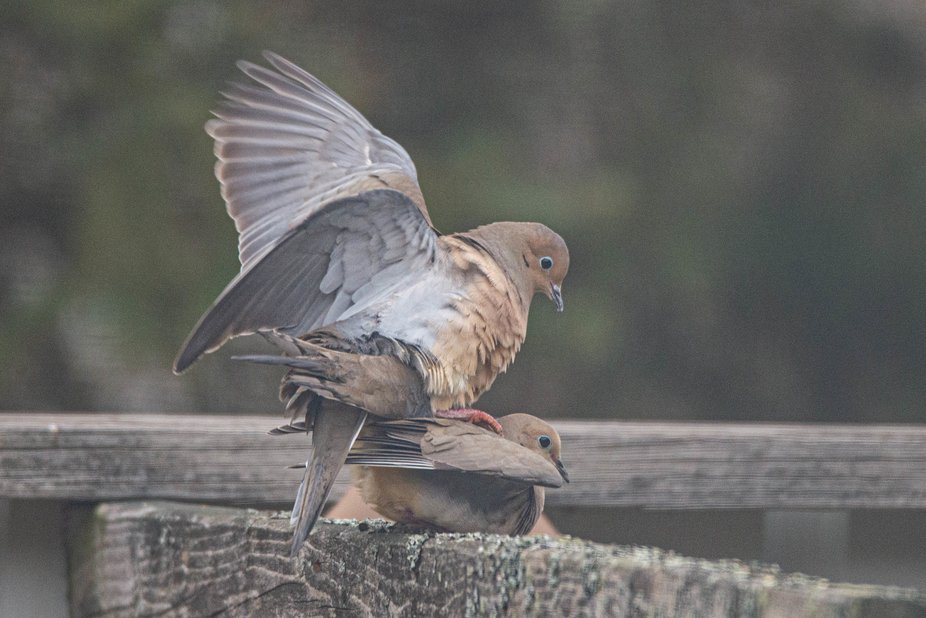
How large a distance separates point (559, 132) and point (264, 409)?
2.22 meters

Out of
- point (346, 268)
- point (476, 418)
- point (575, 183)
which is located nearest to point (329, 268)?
point (346, 268)

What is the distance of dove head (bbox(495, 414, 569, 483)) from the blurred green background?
330 cm

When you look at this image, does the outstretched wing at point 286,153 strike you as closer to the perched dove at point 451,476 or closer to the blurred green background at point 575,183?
the perched dove at point 451,476

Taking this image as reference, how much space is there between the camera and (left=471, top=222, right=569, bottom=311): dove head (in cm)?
191

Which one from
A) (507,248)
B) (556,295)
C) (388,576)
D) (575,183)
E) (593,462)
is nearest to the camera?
(388,576)

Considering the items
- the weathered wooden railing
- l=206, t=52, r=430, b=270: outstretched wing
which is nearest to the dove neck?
l=206, t=52, r=430, b=270: outstretched wing

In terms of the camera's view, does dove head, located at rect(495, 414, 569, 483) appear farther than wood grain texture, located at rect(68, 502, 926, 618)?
Yes

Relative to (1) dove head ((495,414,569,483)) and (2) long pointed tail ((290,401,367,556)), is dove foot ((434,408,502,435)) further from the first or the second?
(2) long pointed tail ((290,401,367,556))

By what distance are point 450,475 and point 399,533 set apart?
9 centimetres

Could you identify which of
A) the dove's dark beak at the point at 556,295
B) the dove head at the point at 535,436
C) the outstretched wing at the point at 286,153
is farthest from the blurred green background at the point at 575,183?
the dove head at the point at 535,436

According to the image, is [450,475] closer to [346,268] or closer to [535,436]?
[535,436]

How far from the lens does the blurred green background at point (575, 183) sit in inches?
192

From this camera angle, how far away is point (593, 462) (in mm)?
2154

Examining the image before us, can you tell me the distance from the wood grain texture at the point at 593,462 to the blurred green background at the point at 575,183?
288 centimetres
